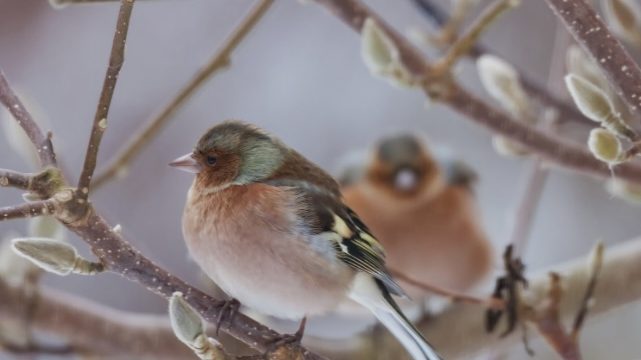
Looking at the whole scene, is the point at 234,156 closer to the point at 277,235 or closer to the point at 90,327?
the point at 277,235

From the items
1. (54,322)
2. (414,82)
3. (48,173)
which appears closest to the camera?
(48,173)

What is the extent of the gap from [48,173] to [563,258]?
2408mm

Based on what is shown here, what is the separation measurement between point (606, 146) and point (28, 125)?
0.46 meters

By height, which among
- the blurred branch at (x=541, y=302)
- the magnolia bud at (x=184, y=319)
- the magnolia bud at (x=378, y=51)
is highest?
the magnolia bud at (x=378, y=51)

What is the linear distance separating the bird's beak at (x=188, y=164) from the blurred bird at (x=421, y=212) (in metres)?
0.72

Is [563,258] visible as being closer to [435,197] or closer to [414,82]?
[435,197]

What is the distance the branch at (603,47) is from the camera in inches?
29.4

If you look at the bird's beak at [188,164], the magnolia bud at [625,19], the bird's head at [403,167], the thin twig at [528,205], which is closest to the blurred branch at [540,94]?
the thin twig at [528,205]

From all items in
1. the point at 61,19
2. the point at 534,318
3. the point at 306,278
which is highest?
the point at 61,19

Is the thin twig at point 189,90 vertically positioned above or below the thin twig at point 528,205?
above

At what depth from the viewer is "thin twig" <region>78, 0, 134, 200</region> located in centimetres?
67

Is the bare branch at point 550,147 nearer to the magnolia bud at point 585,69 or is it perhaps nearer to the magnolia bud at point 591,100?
the magnolia bud at point 585,69

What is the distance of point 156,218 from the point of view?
2.79 metres

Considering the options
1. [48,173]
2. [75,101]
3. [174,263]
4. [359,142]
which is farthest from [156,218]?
[48,173]
